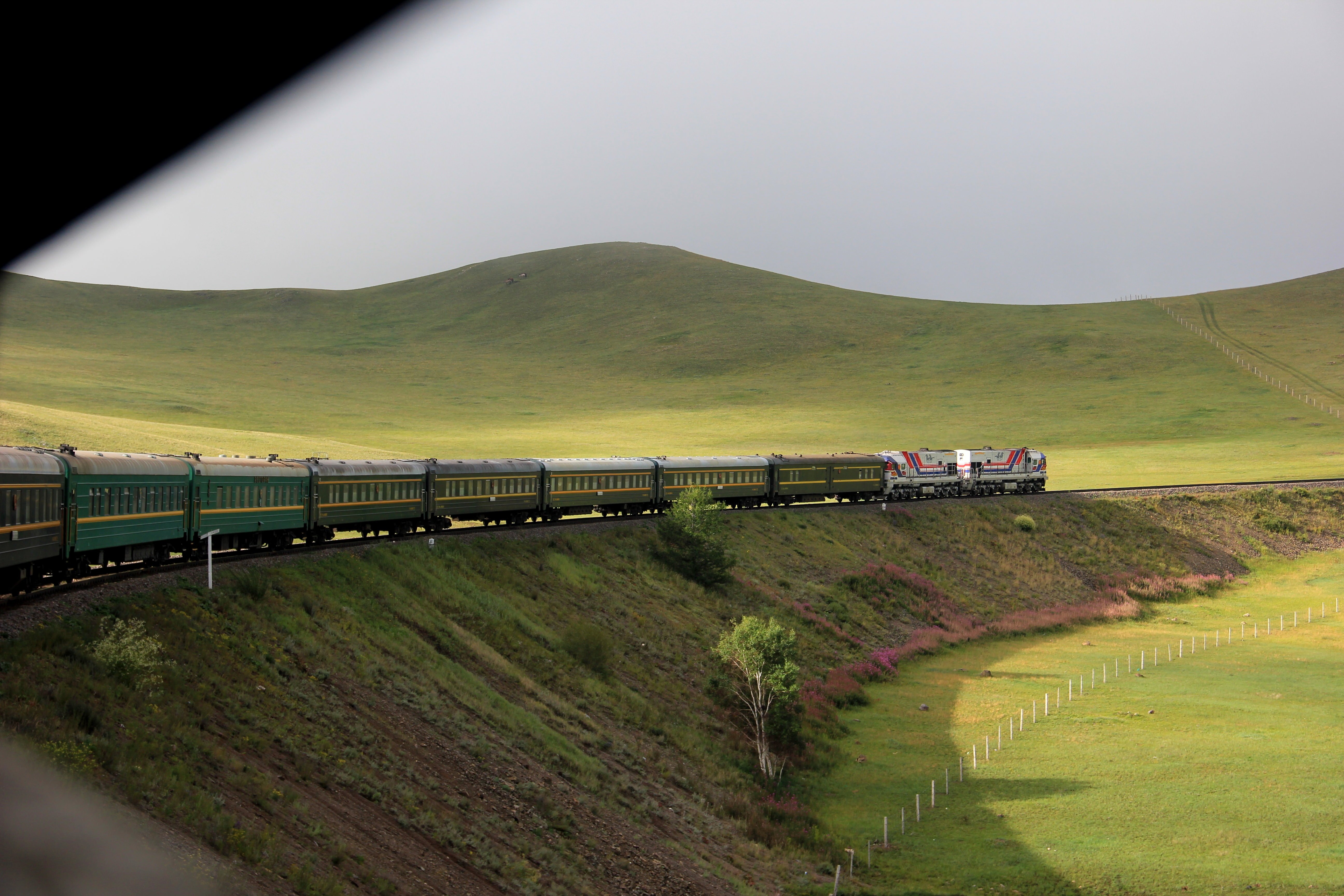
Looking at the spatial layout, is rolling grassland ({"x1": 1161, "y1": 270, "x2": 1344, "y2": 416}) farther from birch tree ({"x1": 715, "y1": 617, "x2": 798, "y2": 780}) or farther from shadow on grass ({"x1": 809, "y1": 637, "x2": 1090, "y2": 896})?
birch tree ({"x1": 715, "y1": 617, "x2": 798, "y2": 780})

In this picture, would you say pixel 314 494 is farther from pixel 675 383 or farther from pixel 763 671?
pixel 675 383

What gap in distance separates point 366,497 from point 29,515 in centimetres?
1685

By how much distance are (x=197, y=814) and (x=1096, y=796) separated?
26006mm

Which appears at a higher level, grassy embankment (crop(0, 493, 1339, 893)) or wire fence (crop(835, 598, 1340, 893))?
grassy embankment (crop(0, 493, 1339, 893))

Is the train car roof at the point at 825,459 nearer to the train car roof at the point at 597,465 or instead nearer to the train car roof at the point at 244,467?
the train car roof at the point at 597,465

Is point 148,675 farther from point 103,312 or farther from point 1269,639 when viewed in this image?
point 103,312

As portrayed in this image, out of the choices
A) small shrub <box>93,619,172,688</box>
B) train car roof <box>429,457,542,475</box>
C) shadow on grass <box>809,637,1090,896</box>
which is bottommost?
shadow on grass <box>809,637,1090,896</box>

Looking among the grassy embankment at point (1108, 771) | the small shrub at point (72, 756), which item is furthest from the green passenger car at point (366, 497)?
the small shrub at point (72, 756)

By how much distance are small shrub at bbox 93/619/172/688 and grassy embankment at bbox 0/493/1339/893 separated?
0.15 meters

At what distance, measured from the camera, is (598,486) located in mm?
49125

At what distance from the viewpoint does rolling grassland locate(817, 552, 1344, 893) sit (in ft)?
84.1

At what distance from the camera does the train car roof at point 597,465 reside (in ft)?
155

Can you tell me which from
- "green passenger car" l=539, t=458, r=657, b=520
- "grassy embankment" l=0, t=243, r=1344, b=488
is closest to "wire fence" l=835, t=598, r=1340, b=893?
"green passenger car" l=539, t=458, r=657, b=520

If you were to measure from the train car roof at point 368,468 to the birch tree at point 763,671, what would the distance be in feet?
45.1
